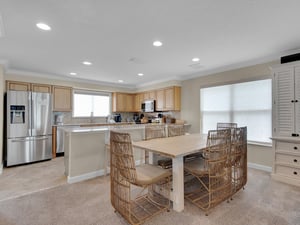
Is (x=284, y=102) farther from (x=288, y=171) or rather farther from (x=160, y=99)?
(x=160, y=99)

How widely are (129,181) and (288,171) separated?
303cm

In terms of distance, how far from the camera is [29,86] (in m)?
4.53

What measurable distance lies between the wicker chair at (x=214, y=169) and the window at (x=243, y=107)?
6.79 feet

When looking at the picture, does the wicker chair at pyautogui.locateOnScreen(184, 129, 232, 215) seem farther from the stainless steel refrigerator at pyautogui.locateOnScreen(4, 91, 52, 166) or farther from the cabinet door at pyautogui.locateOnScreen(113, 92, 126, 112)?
the cabinet door at pyautogui.locateOnScreen(113, 92, 126, 112)

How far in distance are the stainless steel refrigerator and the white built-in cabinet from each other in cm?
543

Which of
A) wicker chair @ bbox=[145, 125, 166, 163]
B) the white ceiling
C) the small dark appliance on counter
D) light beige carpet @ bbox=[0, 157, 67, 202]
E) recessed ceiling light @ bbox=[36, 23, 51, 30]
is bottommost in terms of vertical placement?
light beige carpet @ bbox=[0, 157, 67, 202]

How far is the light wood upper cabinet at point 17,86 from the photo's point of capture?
425 centimetres

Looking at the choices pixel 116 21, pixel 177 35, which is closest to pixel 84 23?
pixel 116 21

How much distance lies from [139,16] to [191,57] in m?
1.80

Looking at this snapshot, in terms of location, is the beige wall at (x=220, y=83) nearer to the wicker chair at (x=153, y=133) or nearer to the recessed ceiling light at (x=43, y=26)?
the wicker chair at (x=153, y=133)

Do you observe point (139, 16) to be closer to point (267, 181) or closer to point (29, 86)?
point (267, 181)

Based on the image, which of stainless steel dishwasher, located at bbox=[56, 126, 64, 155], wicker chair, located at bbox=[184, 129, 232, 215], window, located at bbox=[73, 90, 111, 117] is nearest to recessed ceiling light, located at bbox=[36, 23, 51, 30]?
wicker chair, located at bbox=[184, 129, 232, 215]

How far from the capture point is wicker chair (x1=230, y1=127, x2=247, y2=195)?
2.39 m

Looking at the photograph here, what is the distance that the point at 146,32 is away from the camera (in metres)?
2.39
